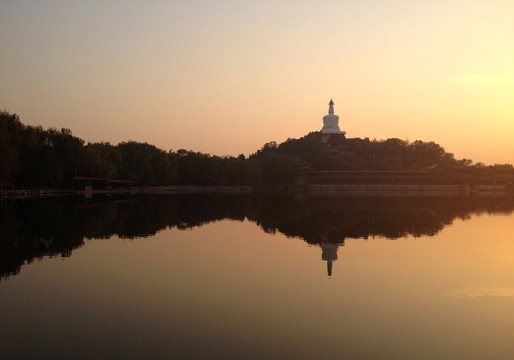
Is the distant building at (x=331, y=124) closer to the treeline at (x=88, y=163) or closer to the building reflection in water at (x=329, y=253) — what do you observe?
the treeline at (x=88, y=163)

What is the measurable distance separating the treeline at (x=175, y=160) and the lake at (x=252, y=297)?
2931 cm

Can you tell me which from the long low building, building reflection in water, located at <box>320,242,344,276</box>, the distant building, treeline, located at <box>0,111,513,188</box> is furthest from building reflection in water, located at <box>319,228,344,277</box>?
the distant building

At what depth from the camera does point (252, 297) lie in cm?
936

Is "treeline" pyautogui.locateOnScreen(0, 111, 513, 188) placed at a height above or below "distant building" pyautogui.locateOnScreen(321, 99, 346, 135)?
below

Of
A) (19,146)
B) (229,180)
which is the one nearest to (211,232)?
(19,146)

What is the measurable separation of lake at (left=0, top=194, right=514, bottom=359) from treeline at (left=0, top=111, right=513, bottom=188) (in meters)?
29.3

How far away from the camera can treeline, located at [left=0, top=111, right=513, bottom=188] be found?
151 ft

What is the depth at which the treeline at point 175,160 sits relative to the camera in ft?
151

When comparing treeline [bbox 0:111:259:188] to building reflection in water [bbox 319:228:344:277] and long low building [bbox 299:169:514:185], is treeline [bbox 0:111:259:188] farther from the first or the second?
building reflection in water [bbox 319:228:344:277]

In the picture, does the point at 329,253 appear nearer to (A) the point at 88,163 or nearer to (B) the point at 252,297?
(B) the point at 252,297

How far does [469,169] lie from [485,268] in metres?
91.3

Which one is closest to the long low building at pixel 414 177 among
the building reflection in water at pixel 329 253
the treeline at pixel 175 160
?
the treeline at pixel 175 160

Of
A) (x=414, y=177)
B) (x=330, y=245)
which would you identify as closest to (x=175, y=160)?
(x=414, y=177)

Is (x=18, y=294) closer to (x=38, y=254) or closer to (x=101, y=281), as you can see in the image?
(x=101, y=281)
